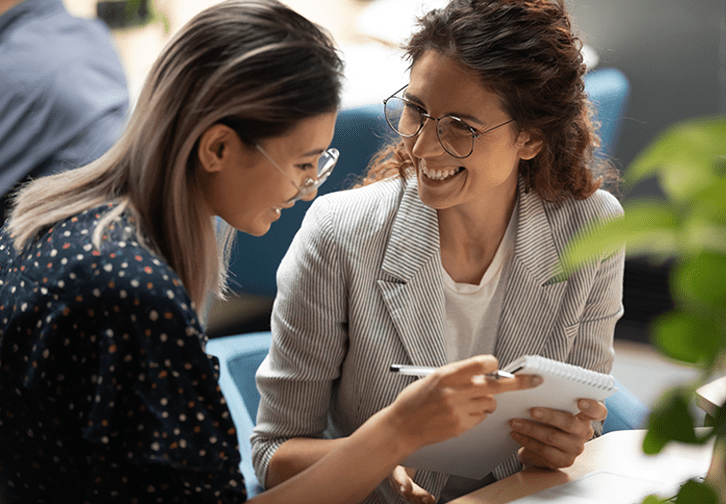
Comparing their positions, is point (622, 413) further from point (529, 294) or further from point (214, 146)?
point (214, 146)

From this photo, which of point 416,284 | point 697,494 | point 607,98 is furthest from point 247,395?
point 607,98

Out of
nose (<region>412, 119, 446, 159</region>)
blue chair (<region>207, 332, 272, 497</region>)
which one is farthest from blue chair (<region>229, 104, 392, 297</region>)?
nose (<region>412, 119, 446, 159</region>)

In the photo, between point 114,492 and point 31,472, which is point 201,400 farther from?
point 31,472

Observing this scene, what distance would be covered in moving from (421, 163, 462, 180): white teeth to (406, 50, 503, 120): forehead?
0.10 m

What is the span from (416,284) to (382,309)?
7 centimetres

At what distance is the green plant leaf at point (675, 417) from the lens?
345mm

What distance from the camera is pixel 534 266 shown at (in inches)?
51.7

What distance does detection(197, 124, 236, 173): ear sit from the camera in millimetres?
879

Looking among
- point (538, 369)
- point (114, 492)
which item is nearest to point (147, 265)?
Answer: point (114, 492)

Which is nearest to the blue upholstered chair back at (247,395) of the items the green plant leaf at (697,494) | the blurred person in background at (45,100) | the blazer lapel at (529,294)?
the blazer lapel at (529,294)

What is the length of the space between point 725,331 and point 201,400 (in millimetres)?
639

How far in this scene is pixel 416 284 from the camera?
1.25m

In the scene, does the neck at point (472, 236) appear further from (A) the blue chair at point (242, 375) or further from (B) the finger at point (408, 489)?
(A) the blue chair at point (242, 375)

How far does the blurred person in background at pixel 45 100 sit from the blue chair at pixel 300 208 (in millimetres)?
573
